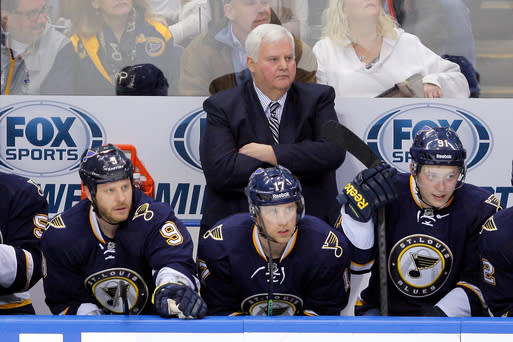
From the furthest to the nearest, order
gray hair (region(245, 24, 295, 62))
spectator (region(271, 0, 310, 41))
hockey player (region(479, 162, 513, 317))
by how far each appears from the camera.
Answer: spectator (region(271, 0, 310, 41))
gray hair (region(245, 24, 295, 62))
hockey player (region(479, 162, 513, 317))

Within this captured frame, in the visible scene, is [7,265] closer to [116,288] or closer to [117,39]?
[116,288]

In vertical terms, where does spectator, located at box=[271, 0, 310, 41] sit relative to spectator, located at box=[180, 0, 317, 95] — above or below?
above

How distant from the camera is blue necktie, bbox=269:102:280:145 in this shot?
3.99 m

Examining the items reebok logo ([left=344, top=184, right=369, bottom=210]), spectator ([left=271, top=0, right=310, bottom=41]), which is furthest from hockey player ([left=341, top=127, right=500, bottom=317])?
spectator ([left=271, top=0, right=310, bottom=41])

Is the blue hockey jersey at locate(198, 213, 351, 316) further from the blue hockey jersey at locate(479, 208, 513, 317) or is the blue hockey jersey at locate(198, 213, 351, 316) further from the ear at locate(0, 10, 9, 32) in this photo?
the ear at locate(0, 10, 9, 32)

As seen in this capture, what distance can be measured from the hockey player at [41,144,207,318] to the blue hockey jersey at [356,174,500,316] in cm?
84

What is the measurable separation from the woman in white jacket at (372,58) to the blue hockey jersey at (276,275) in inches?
48.3

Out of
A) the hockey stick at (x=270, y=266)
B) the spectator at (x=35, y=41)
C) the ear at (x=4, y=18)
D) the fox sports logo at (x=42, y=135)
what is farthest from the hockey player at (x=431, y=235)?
the ear at (x=4, y=18)

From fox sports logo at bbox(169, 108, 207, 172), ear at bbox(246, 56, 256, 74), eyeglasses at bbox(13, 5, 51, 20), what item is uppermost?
eyeglasses at bbox(13, 5, 51, 20)

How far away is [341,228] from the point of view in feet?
11.0

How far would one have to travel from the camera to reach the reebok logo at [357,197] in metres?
3.19

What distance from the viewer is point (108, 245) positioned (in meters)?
3.31

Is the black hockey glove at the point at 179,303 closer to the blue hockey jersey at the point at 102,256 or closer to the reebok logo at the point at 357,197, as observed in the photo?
the blue hockey jersey at the point at 102,256

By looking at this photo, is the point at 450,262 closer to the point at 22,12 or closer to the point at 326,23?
the point at 326,23
